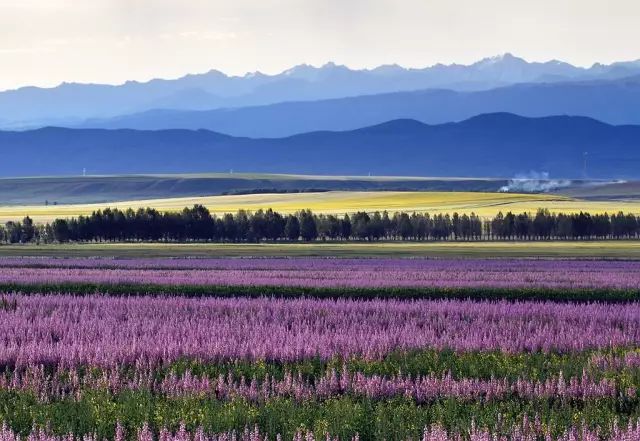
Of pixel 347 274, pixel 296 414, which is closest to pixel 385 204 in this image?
pixel 347 274

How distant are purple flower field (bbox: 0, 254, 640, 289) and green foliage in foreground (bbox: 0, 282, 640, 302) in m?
0.90

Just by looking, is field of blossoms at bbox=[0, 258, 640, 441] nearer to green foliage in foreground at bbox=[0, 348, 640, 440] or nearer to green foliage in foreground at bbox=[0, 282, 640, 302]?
green foliage in foreground at bbox=[0, 348, 640, 440]

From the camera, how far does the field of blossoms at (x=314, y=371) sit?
11.2 m

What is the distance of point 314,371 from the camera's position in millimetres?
15125

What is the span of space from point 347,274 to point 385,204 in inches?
4239

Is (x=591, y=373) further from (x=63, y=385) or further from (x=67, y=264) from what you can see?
(x=67, y=264)

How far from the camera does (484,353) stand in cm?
1655

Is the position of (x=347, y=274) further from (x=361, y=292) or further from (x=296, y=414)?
(x=296, y=414)

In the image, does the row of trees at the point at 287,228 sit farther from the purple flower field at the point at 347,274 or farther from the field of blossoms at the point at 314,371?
the field of blossoms at the point at 314,371

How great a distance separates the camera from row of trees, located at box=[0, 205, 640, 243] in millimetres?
87312

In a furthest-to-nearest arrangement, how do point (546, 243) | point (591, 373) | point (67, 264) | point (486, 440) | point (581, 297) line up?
point (546, 243) < point (67, 264) < point (581, 297) < point (591, 373) < point (486, 440)

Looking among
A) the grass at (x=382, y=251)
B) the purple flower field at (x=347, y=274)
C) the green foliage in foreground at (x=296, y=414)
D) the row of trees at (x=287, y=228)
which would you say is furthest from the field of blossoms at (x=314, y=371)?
the row of trees at (x=287, y=228)

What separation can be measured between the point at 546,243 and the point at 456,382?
231ft

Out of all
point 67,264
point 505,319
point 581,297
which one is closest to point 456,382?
point 505,319
